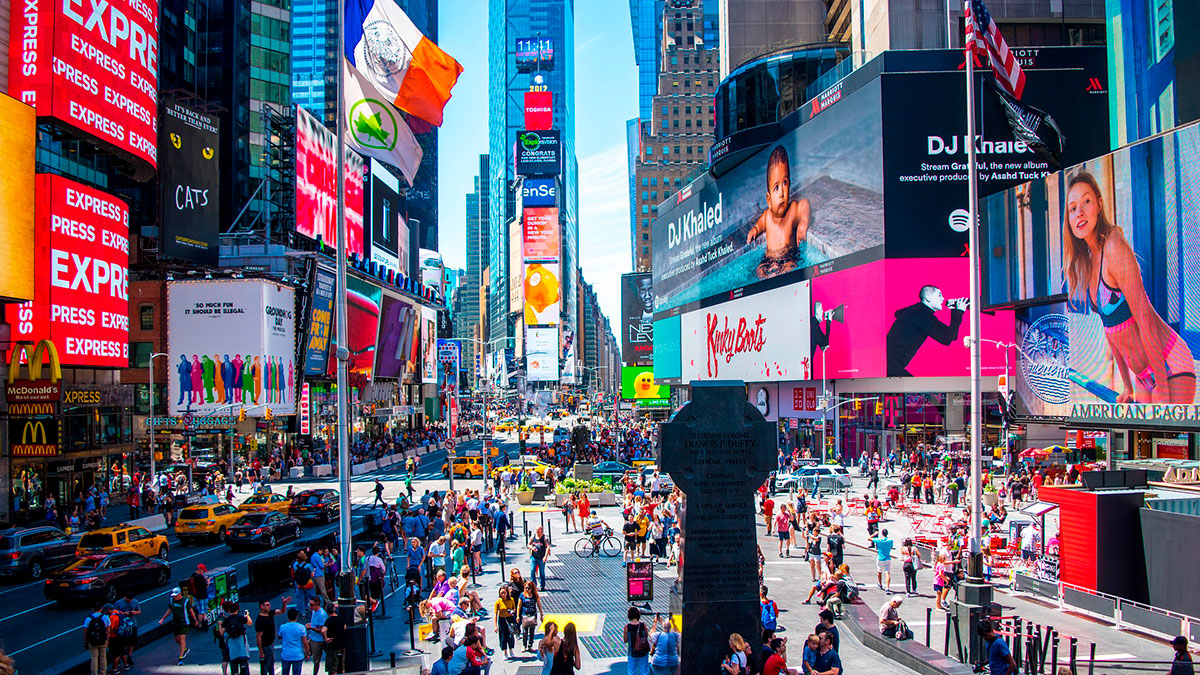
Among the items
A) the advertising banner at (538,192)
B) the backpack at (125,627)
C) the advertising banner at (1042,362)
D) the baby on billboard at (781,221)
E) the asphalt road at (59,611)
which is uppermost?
the advertising banner at (538,192)

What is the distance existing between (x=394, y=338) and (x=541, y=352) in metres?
89.8

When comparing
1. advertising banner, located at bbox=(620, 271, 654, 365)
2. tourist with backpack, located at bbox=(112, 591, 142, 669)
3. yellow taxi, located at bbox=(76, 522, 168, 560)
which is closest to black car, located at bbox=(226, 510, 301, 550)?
yellow taxi, located at bbox=(76, 522, 168, 560)

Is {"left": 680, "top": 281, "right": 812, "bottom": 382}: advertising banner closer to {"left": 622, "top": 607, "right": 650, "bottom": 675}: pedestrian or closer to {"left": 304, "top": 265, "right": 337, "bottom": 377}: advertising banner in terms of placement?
{"left": 304, "top": 265, "right": 337, "bottom": 377}: advertising banner

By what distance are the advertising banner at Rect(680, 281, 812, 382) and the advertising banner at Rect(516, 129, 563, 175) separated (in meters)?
95.3

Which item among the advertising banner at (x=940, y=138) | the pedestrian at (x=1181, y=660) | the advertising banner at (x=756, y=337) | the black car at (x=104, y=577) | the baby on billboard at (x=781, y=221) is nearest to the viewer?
the pedestrian at (x=1181, y=660)

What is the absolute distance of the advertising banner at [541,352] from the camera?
575 feet

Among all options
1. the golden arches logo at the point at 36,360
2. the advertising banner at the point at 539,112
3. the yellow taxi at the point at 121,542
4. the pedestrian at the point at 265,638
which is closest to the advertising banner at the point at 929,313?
the yellow taxi at the point at 121,542

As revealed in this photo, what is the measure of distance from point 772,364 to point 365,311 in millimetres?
34765

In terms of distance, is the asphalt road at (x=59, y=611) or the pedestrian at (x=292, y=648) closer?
the pedestrian at (x=292, y=648)

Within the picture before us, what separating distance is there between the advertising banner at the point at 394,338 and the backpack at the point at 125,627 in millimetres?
67091

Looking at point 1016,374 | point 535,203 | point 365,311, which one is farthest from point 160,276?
point 535,203

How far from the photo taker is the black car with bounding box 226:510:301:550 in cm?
2875

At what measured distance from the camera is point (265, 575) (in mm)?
22250

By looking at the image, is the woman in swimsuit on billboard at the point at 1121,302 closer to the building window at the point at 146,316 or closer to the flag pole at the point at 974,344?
the flag pole at the point at 974,344
